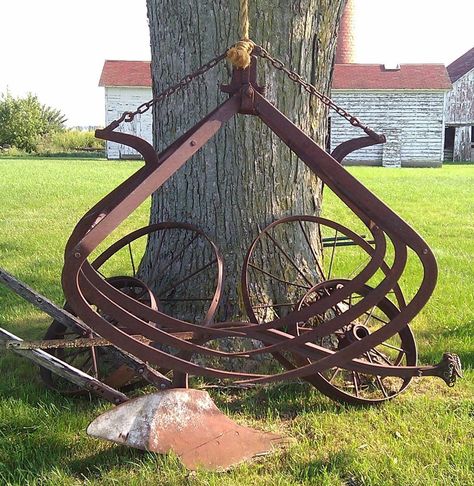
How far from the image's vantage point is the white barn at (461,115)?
96.6 ft

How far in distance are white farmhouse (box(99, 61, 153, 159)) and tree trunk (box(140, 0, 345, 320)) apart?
76.7 ft

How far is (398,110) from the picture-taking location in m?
25.2

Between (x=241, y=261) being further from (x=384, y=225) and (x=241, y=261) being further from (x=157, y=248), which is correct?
(x=384, y=225)

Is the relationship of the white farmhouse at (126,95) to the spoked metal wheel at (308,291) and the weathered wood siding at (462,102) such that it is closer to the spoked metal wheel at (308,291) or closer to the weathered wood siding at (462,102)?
the weathered wood siding at (462,102)

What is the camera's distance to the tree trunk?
9.48 ft

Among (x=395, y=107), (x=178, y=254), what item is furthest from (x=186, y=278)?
(x=395, y=107)

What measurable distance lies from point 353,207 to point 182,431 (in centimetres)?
105

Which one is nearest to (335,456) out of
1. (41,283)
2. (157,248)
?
(157,248)

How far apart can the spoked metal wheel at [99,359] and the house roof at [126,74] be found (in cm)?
2390

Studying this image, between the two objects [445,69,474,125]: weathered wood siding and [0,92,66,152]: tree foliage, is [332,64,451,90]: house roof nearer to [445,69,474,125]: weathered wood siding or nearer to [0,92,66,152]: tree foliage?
[445,69,474,125]: weathered wood siding

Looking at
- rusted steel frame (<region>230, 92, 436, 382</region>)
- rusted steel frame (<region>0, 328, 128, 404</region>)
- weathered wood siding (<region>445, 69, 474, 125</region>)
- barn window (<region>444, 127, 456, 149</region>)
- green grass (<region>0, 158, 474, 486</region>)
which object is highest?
weathered wood siding (<region>445, 69, 474, 125</region>)

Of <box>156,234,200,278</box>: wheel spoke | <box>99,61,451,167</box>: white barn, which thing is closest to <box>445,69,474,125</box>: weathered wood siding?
<box>99,61,451,167</box>: white barn

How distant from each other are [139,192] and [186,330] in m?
0.69

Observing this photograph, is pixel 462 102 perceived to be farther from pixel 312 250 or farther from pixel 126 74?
pixel 312 250
